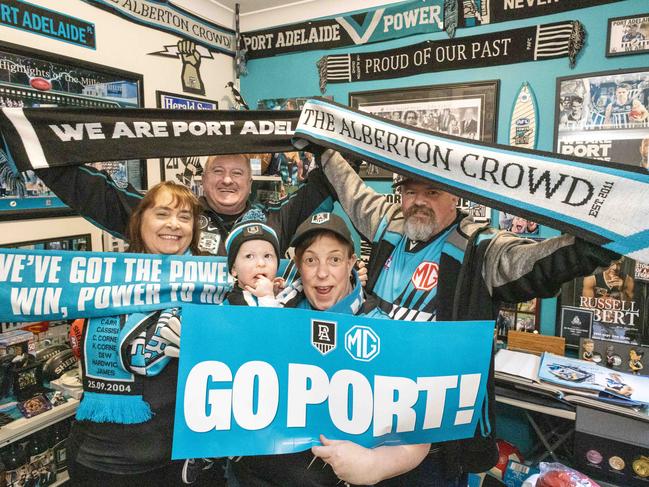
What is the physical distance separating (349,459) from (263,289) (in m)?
0.54

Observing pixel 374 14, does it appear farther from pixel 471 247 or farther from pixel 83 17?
pixel 471 247

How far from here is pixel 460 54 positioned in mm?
2734

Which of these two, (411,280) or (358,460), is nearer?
(358,460)

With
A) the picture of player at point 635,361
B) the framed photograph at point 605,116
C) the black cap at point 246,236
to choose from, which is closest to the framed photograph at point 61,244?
the black cap at point 246,236

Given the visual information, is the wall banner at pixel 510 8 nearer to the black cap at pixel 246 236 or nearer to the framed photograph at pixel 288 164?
the framed photograph at pixel 288 164

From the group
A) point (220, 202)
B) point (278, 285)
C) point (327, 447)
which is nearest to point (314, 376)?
point (327, 447)

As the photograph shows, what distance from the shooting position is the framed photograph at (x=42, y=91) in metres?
2.11

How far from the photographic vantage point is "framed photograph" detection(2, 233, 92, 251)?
225cm

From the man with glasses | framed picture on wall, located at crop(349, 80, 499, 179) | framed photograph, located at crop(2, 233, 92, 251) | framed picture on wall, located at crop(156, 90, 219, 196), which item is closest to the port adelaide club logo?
the man with glasses

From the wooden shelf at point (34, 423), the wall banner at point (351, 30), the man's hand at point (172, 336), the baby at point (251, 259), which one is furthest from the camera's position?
the wall banner at point (351, 30)

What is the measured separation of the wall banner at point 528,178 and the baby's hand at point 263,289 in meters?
0.51

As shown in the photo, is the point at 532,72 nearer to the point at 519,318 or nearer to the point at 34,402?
the point at 519,318

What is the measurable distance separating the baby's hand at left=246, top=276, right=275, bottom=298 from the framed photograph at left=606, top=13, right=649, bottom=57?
2367mm

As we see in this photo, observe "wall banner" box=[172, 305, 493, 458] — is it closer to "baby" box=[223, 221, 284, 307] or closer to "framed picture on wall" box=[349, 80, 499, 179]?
"baby" box=[223, 221, 284, 307]
